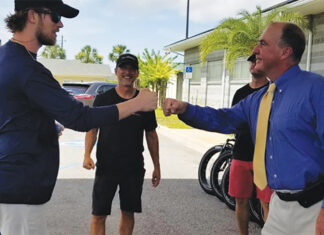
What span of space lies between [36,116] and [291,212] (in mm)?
1675

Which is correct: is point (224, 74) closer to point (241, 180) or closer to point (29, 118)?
point (241, 180)

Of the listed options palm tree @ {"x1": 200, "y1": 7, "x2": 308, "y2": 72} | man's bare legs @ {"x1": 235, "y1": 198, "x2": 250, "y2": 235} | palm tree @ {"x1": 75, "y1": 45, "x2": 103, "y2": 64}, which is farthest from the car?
palm tree @ {"x1": 75, "y1": 45, "x2": 103, "y2": 64}

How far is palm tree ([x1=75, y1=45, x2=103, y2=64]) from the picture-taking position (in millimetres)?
98062

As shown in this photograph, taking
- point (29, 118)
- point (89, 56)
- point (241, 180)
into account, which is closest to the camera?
point (29, 118)

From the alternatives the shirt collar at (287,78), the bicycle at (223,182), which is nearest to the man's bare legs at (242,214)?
the bicycle at (223,182)

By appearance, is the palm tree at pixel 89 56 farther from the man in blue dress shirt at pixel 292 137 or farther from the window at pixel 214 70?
the man in blue dress shirt at pixel 292 137

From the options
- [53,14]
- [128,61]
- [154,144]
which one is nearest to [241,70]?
[154,144]

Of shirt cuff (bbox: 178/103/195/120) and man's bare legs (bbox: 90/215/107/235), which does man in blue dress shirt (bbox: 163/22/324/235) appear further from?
man's bare legs (bbox: 90/215/107/235)

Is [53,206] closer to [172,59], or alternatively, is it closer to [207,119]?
[207,119]

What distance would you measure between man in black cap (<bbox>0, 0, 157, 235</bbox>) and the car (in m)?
14.8

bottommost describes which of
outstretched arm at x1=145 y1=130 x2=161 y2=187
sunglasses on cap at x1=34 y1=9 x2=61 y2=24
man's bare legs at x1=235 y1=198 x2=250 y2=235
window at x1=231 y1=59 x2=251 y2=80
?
man's bare legs at x1=235 y1=198 x2=250 y2=235

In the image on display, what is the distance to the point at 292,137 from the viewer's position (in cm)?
235

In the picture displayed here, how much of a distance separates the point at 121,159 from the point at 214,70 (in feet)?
66.8

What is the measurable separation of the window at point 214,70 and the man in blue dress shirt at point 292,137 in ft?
65.8
